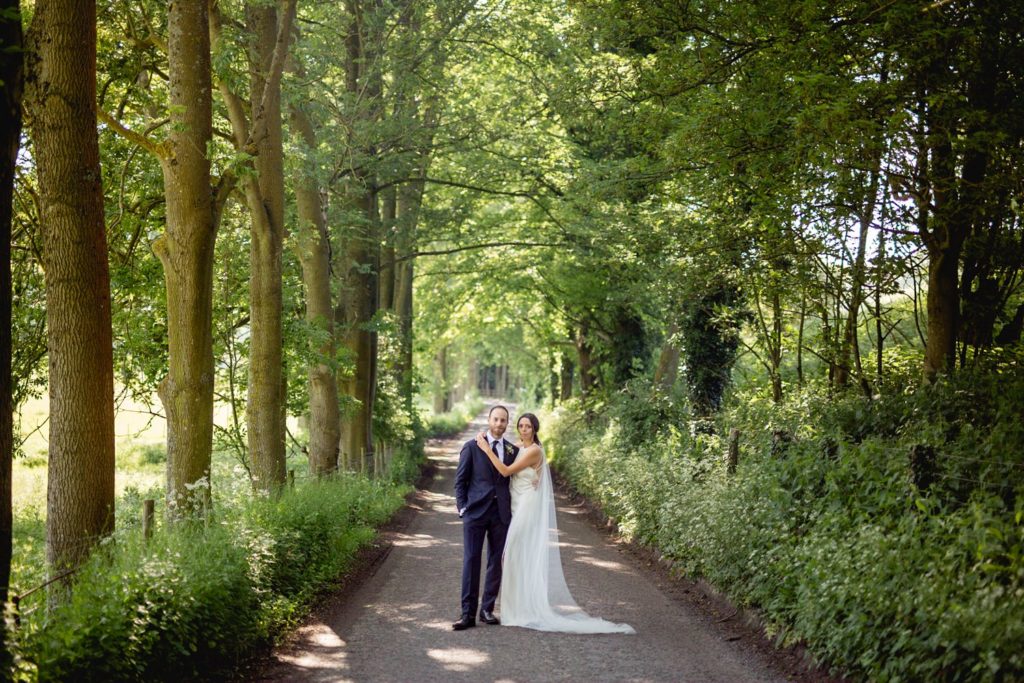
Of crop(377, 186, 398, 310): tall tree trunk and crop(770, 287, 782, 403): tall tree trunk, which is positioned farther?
crop(377, 186, 398, 310): tall tree trunk

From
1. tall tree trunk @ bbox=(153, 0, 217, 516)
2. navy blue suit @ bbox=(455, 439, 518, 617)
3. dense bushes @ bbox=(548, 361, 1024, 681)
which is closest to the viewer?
dense bushes @ bbox=(548, 361, 1024, 681)

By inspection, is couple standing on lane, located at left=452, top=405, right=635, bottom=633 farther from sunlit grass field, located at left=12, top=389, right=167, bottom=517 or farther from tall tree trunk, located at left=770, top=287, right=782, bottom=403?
tall tree trunk, located at left=770, top=287, right=782, bottom=403

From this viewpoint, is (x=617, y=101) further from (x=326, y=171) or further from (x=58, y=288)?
(x=58, y=288)

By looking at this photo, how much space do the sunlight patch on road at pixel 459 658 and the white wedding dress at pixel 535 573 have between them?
4.05 feet

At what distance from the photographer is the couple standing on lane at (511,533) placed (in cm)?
985

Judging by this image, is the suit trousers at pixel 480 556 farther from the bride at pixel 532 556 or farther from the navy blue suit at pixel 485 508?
the bride at pixel 532 556

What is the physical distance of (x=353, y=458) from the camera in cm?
2233

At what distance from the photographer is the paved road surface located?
26.2ft

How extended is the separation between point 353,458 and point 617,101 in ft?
34.2

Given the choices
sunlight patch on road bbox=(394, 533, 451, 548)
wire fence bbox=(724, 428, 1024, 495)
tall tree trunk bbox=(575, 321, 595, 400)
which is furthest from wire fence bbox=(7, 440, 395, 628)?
tall tree trunk bbox=(575, 321, 595, 400)

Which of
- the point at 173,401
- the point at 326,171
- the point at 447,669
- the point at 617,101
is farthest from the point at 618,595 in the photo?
the point at 326,171

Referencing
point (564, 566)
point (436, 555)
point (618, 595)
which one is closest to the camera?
point (618, 595)

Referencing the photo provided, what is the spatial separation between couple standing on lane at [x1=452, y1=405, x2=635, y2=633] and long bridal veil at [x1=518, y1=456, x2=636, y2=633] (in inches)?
0.4

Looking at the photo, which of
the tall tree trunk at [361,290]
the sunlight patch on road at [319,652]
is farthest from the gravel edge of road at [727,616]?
the tall tree trunk at [361,290]
